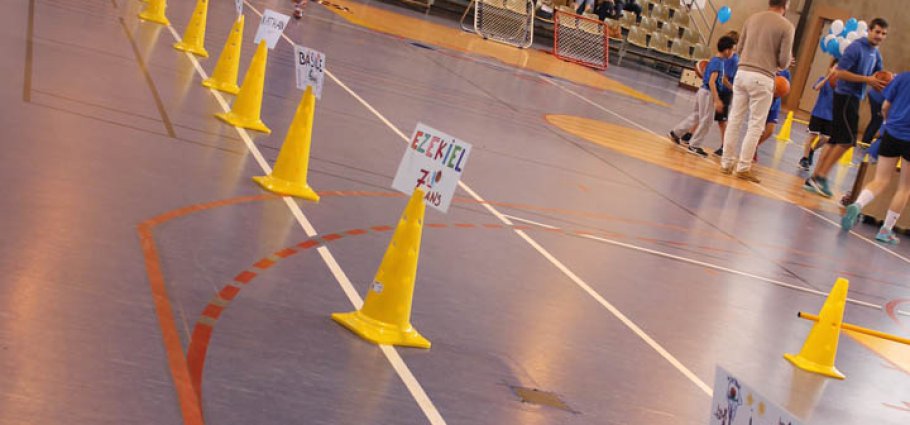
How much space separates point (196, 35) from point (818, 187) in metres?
8.11

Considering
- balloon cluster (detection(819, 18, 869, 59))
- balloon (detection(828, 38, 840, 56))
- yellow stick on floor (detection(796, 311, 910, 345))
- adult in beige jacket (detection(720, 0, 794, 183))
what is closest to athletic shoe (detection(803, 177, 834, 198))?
adult in beige jacket (detection(720, 0, 794, 183))

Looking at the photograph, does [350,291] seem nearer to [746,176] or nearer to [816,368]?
[816,368]

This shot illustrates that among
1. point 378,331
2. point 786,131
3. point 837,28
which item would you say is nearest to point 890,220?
point 378,331

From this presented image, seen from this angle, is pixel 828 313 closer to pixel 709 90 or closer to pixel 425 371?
pixel 425 371

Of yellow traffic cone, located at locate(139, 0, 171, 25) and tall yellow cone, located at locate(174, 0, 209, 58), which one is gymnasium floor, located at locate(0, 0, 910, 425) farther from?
yellow traffic cone, located at locate(139, 0, 171, 25)

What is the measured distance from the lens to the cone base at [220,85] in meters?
10.8

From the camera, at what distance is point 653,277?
792 cm

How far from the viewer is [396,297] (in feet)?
17.6

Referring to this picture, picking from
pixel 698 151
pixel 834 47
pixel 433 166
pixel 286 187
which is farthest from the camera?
pixel 834 47

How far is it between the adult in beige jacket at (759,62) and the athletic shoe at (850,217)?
192 cm

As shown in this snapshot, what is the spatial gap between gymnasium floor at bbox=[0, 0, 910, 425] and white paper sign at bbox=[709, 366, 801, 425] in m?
1.49

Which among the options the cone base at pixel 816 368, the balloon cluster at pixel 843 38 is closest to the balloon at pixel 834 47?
the balloon cluster at pixel 843 38

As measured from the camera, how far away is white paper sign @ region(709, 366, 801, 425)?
2936mm

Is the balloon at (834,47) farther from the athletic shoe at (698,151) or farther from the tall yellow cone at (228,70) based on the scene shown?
the tall yellow cone at (228,70)
